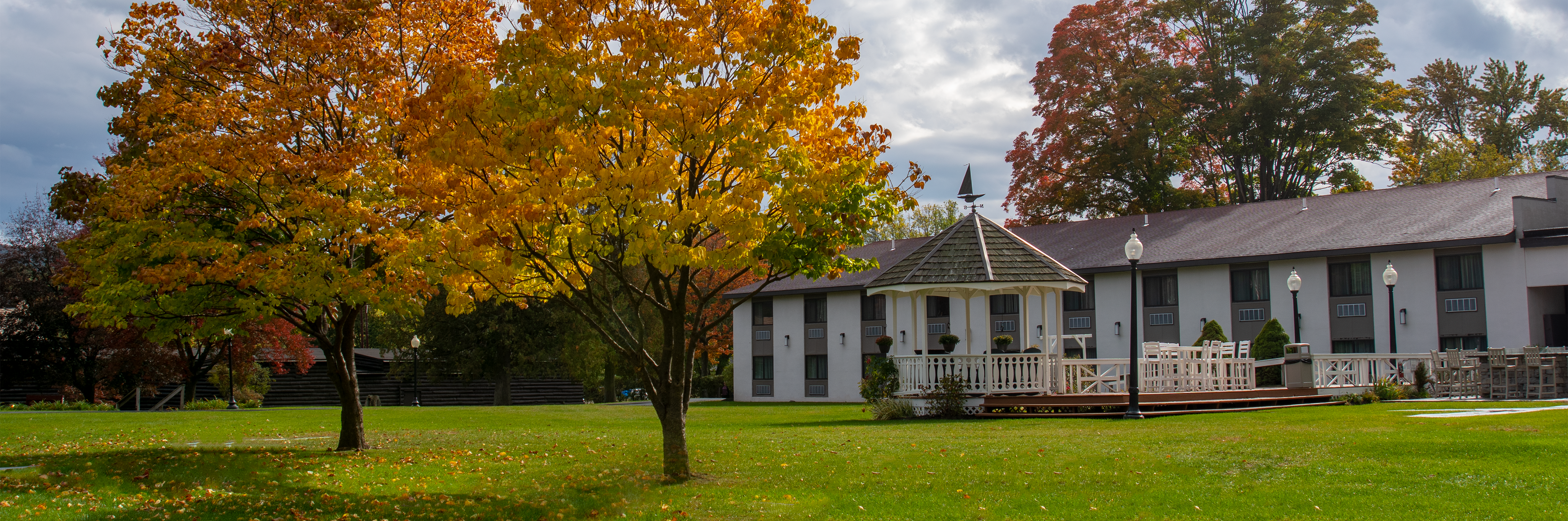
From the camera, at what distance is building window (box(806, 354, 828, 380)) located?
4094 cm

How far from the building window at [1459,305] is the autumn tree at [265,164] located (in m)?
25.8

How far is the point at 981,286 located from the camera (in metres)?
20.6

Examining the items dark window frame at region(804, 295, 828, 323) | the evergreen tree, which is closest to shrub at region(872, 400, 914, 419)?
the evergreen tree

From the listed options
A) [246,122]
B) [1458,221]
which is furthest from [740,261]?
[1458,221]

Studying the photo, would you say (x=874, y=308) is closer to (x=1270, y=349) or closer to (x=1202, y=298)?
(x=1202, y=298)

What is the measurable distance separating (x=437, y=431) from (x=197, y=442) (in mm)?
3891

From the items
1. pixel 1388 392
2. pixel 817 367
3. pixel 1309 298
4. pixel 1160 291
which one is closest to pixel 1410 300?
pixel 1309 298

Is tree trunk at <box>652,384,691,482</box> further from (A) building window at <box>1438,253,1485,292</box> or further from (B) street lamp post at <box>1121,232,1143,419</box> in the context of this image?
(A) building window at <box>1438,253,1485,292</box>

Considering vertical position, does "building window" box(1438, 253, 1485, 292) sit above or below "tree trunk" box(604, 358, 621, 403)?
above

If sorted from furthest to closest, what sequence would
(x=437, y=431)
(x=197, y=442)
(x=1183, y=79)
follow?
(x=1183, y=79) < (x=437, y=431) < (x=197, y=442)

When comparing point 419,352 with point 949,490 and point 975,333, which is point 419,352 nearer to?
point 975,333

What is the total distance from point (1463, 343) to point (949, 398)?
1652 centimetres

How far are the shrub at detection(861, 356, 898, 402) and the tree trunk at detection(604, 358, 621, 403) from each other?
80.4ft

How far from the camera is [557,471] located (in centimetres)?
1195
